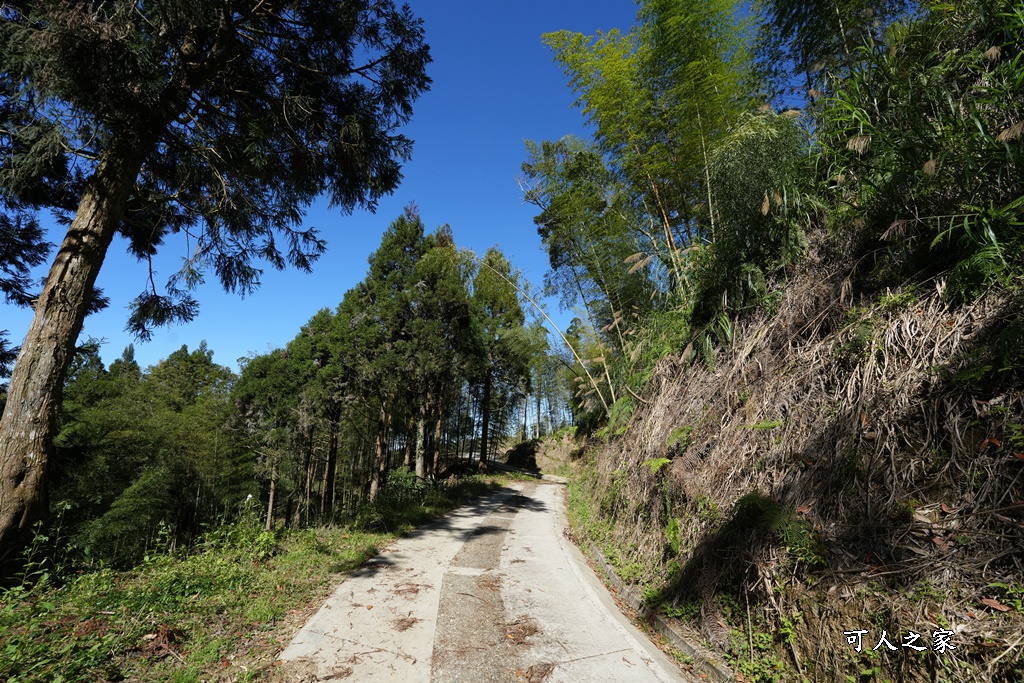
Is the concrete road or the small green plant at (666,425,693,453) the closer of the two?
the concrete road

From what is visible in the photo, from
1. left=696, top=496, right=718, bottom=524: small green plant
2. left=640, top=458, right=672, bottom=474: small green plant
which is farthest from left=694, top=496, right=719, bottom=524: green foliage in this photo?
left=640, top=458, right=672, bottom=474: small green plant

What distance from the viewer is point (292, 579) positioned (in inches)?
165

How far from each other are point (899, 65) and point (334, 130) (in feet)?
19.5

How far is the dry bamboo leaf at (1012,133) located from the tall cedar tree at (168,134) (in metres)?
5.55

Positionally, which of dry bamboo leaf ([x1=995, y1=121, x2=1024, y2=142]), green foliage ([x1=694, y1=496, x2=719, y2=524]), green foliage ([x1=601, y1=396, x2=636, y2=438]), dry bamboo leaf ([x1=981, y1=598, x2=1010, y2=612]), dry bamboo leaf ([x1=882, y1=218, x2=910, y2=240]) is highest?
dry bamboo leaf ([x1=995, y1=121, x2=1024, y2=142])

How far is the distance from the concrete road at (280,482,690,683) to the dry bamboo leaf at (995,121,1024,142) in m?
3.85

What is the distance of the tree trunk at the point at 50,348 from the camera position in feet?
10.8

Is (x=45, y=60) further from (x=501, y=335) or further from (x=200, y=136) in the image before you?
(x=501, y=335)

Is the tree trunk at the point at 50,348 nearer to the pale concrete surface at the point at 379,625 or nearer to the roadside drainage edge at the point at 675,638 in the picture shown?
the pale concrete surface at the point at 379,625

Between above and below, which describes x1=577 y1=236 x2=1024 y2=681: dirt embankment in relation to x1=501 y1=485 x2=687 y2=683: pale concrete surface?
above

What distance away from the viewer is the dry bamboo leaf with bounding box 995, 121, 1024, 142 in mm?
2455

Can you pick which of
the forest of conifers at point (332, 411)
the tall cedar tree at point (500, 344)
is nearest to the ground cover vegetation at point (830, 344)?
the forest of conifers at point (332, 411)

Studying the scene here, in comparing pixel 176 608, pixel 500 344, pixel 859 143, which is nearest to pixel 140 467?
pixel 500 344

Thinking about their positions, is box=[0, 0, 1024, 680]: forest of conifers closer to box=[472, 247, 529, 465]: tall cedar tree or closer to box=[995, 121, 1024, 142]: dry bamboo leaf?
box=[995, 121, 1024, 142]: dry bamboo leaf
